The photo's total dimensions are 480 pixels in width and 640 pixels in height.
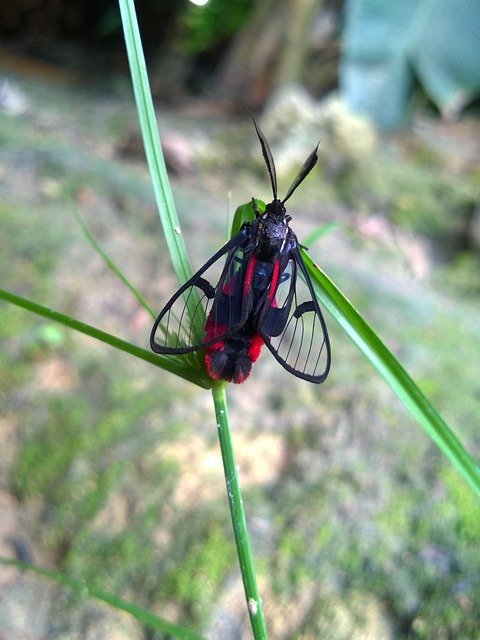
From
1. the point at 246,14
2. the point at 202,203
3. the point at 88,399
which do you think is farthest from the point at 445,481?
the point at 246,14

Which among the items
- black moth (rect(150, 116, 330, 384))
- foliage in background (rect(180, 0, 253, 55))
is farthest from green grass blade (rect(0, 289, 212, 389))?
foliage in background (rect(180, 0, 253, 55))

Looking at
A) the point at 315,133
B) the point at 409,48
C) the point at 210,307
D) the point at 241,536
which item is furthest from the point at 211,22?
the point at 241,536

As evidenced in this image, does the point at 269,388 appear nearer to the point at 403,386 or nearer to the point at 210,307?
the point at 210,307

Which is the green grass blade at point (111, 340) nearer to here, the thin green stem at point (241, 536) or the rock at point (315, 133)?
the thin green stem at point (241, 536)

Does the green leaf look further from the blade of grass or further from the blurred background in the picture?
the blurred background

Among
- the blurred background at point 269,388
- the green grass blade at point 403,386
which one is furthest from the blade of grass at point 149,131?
the blurred background at point 269,388

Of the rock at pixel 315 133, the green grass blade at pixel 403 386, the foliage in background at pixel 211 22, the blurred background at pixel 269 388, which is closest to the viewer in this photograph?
the green grass blade at pixel 403 386
